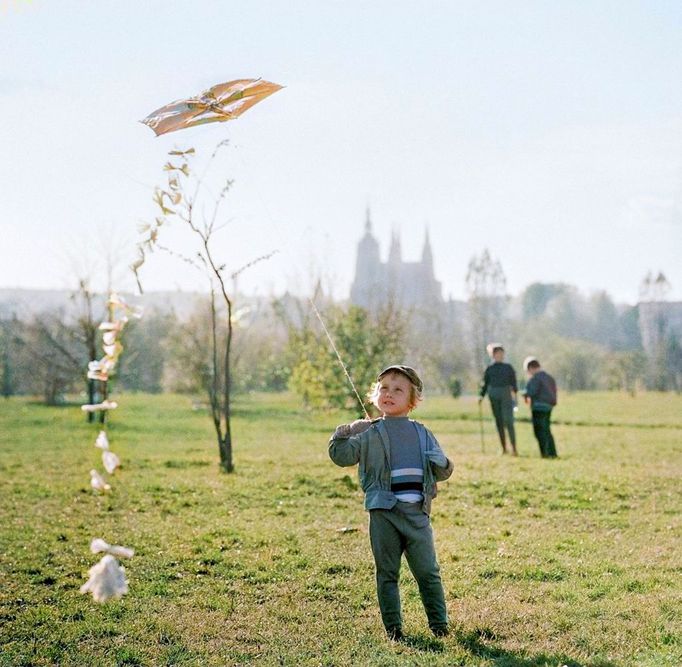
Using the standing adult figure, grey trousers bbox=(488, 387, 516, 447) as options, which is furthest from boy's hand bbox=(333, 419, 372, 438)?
grey trousers bbox=(488, 387, 516, 447)

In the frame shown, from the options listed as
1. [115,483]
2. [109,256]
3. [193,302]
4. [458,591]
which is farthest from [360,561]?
[193,302]

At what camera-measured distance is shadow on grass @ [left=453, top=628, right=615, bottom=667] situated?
13.5 feet

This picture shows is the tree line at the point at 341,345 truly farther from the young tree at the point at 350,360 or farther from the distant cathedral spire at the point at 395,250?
the distant cathedral spire at the point at 395,250

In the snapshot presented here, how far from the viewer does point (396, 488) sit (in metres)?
4.51

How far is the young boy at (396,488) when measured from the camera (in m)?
4.50

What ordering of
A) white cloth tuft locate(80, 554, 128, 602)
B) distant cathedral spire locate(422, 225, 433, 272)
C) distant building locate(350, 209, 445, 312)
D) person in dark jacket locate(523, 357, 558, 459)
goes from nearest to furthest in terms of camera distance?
1. white cloth tuft locate(80, 554, 128, 602)
2. person in dark jacket locate(523, 357, 558, 459)
3. distant building locate(350, 209, 445, 312)
4. distant cathedral spire locate(422, 225, 433, 272)

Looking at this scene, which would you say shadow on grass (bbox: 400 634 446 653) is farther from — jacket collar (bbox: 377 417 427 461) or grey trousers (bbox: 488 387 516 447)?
grey trousers (bbox: 488 387 516 447)

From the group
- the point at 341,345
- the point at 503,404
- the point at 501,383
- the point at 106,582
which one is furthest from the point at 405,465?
the point at 341,345

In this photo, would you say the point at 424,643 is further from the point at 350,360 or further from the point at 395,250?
the point at 395,250

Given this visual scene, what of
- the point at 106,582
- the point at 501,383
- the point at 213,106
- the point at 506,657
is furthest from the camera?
the point at 501,383

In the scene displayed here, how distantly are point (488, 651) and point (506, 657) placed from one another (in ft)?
0.41

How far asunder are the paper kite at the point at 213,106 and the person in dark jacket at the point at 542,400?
9223 mm

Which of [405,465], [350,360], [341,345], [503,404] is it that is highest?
[341,345]

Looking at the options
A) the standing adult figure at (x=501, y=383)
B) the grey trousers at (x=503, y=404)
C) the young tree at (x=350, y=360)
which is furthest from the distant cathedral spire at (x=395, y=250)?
the standing adult figure at (x=501, y=383)
